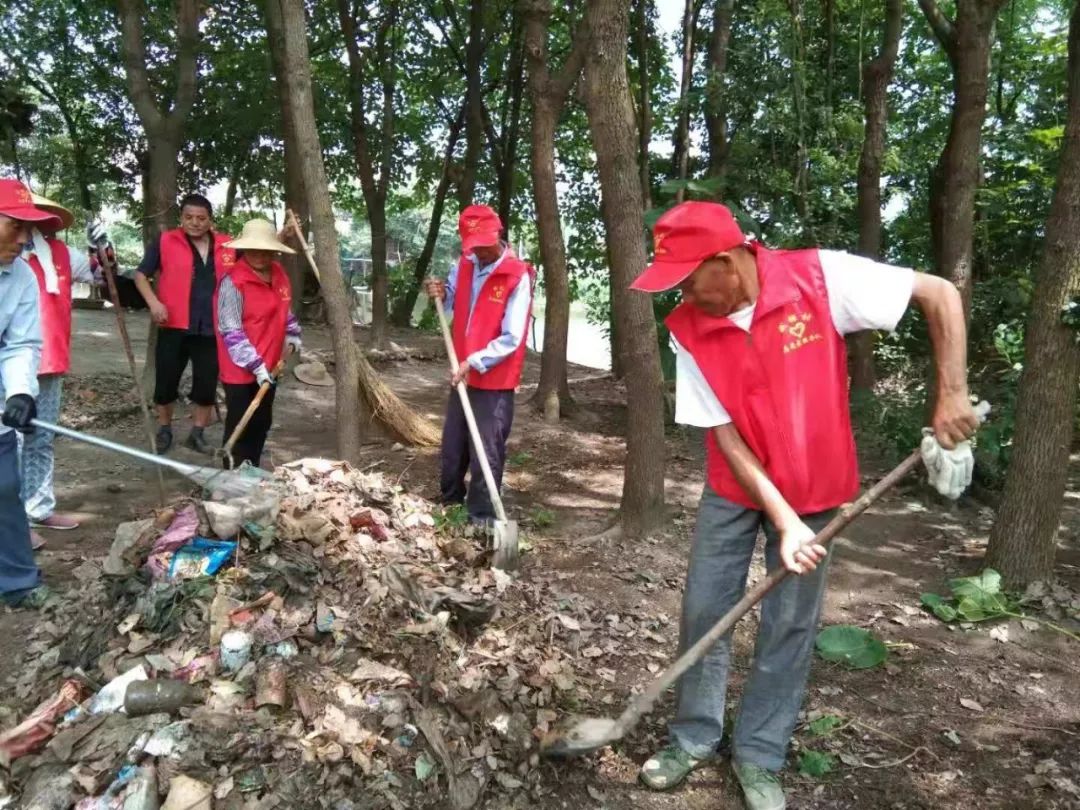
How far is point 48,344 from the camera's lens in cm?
390

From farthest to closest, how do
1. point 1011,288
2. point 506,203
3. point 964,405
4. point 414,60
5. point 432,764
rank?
point 414,60 < point 506,203 < point 1011,288 < point 432,764 < point 964,405

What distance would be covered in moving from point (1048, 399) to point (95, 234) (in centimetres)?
500

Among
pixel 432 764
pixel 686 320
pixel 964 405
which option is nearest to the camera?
pixel 964 405

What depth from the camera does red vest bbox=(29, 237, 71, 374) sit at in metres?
3.86

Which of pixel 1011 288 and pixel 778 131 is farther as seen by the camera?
pixel 778 131

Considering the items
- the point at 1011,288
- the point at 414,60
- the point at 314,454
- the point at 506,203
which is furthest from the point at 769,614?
the point at 414,60

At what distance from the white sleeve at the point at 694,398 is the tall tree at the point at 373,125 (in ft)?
29.8

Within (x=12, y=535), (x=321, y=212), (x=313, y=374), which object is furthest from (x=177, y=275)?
(x=313, y=374)

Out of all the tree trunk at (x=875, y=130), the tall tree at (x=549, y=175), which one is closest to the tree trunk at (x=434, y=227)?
the tall tree at (x=549, y=175)

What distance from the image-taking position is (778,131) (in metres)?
7.70

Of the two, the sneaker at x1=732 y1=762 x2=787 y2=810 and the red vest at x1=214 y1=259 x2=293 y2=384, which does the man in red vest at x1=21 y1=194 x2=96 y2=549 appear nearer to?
the red vest at x1=214 y1=259 x2=293 y2=384

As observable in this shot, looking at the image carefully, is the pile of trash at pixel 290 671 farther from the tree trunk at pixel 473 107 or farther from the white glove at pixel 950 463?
the tree trunk at pixel 473 107

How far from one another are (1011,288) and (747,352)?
5.79 metres

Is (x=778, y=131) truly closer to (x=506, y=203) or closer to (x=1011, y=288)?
(x=1011, y=288)
